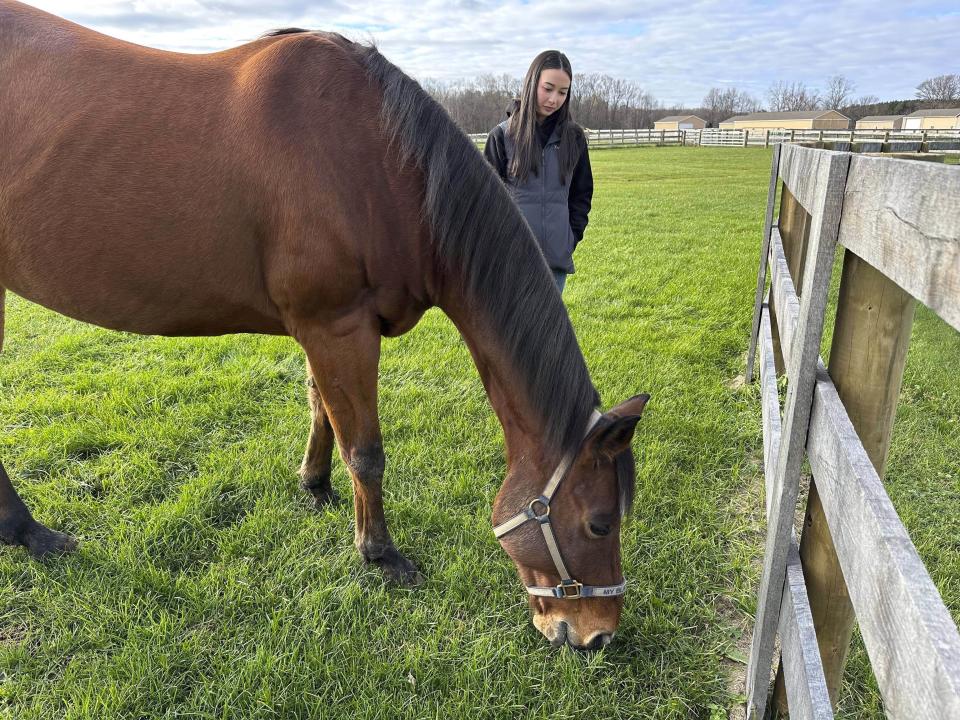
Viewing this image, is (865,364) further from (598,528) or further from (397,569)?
(397,569)

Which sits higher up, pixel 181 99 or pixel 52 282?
pixel 181 99

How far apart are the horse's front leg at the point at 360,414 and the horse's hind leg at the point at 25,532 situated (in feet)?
4.52

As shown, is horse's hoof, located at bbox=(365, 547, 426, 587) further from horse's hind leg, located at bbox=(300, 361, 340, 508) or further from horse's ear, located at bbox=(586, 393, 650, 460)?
horse's ear, located at bbox=(586, 393, 650, 460)

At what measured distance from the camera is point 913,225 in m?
0.94

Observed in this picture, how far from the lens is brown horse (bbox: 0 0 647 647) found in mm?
2160

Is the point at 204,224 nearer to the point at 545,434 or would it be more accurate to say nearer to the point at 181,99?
the point at 181,99

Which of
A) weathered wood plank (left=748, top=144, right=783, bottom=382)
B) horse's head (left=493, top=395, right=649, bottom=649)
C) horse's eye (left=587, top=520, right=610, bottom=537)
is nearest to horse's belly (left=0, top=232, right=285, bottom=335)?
horse's head (left=493, top=395, right=649, bottom=649)

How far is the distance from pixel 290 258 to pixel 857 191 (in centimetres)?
186

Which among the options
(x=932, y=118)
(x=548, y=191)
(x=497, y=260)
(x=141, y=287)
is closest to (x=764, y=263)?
(x=548, y=191)

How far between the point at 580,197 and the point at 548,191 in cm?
39

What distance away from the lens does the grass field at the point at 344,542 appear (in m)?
2.10

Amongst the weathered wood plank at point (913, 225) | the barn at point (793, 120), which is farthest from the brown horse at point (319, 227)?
the barn at point (793, 120)

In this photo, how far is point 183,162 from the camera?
228cm

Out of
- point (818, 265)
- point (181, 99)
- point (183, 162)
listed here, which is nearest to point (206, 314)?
point (183, 162)
